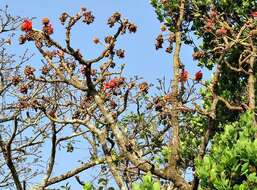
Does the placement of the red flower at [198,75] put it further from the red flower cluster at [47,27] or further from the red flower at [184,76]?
the red flower cluster at [47,27]

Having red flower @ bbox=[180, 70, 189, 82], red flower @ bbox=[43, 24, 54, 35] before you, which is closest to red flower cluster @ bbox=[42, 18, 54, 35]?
red flower @ bbox=[43, 24, 54, 35]

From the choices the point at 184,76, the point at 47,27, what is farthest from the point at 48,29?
the point at 184,76

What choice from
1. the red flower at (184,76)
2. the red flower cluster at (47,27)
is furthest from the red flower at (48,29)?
the red flower at (184,76)

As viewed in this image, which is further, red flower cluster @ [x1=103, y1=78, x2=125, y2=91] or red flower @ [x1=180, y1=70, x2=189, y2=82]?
red flower @ [x1=180, y1=70, x2=189, y2=82]

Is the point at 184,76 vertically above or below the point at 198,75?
above

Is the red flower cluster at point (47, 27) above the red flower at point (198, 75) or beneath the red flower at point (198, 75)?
above

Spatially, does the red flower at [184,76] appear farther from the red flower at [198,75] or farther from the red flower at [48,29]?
the red flower at [48,29]

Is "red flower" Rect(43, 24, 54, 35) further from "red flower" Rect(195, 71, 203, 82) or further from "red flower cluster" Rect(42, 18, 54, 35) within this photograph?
"red flower" Rect(195, 71, 203, 82)

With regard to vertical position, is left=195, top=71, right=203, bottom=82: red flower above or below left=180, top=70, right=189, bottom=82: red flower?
below

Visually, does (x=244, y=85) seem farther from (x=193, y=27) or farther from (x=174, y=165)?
(x=174, y=165)

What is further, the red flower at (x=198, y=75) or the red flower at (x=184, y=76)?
the red flower at (x=184, y=76)

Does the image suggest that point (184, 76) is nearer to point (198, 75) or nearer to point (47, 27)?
point (198, 75)

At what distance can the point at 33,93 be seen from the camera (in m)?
19.0

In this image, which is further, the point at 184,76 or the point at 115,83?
the point at 184,76
